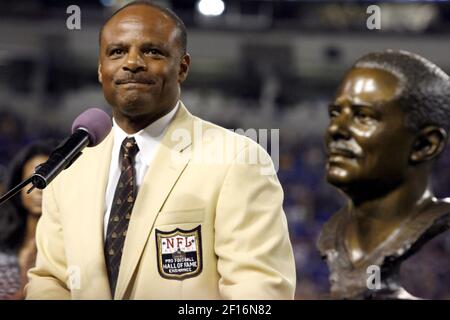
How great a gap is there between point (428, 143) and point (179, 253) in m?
0.42

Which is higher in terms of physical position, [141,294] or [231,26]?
[231,26]

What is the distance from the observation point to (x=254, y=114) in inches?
192

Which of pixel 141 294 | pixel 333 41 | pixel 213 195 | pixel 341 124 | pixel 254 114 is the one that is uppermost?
pixel 333 41

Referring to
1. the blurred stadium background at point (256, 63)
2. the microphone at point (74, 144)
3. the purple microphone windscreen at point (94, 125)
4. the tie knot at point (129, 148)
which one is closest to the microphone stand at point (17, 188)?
the microphone at point (74, 144)

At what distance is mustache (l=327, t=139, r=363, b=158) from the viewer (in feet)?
Answer: 4.10

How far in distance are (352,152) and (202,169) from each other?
23 centimetres

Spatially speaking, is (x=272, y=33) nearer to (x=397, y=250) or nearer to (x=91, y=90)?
(x=91, y=90)

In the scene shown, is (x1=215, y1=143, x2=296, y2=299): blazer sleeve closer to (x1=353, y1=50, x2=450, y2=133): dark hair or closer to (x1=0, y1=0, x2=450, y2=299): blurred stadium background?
(x1=353, y1=50, x2=450, y2=133): dark hair

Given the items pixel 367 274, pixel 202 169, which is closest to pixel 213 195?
pixel 202 169

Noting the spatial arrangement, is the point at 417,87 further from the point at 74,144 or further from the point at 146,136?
the point at 74,144

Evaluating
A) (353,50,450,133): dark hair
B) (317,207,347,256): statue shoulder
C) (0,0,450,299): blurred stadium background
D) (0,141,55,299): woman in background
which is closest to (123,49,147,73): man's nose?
(353,50,450,133): dark hair

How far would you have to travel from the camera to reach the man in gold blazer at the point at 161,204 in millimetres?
1170

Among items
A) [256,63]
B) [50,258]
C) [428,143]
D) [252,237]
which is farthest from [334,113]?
[256,63]

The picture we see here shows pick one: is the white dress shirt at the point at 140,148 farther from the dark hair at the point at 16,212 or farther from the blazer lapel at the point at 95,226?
the dark hair at the point at 16,212
